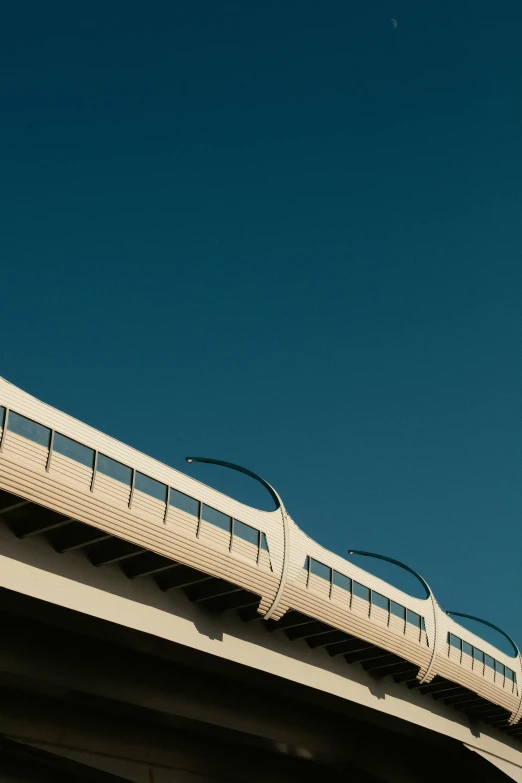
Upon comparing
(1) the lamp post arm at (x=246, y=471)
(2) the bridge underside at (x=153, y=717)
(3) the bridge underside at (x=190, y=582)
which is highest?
(1) the lamp post arm at (x=246, y=471)

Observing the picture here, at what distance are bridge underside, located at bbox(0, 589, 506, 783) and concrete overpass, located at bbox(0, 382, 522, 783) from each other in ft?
0.20

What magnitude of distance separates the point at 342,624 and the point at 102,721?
893 centimetres

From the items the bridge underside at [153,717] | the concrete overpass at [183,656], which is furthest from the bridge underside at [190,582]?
the bridge underside at [153,717]

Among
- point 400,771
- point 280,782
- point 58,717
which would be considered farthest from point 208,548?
point 400,771

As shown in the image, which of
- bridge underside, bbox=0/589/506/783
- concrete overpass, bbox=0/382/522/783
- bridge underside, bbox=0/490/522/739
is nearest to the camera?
bridge underside, bbox=0/490/522/739

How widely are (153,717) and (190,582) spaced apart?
8.63 m

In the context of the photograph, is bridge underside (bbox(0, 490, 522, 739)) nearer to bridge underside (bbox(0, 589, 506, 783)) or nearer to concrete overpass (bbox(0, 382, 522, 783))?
concrete overpass (bbox(0, 382, 522, 783))

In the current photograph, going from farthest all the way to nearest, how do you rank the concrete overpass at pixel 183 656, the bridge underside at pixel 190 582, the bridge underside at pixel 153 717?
1. the bridge underside at pixel 153 717
2. the concrete overpass at pixel 183 656
3. the bridge underside at pixel 190 582

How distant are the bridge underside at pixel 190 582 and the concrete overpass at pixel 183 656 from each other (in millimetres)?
50

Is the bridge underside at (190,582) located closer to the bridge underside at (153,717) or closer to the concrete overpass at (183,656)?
the concrete overpass at (183,656)

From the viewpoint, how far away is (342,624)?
27.0 m

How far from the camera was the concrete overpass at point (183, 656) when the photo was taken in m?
19.8

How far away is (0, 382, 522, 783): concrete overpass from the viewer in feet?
65.0

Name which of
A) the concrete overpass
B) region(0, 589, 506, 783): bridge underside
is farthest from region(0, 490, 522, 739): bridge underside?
region(0, 589, 506, 783): bridge underside
